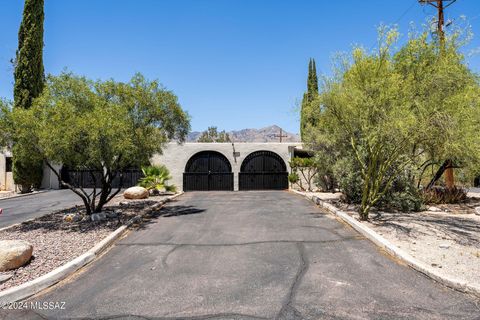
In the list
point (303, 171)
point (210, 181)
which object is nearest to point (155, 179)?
point (210, 181)

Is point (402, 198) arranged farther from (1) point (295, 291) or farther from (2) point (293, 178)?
(2) point (293, 178)

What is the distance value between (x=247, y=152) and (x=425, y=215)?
1422cm

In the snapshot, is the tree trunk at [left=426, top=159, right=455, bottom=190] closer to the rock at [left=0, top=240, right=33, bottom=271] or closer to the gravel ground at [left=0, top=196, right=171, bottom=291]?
the gravel ground at [left=0, top=196, right=171, bottom=291]

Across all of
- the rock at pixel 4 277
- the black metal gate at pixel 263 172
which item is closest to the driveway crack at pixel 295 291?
the rock at pixel 4 277

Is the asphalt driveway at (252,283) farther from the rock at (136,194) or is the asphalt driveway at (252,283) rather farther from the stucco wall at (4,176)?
the stucco wall at (4,176)

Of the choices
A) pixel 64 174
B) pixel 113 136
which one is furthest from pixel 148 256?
pixel 64 174

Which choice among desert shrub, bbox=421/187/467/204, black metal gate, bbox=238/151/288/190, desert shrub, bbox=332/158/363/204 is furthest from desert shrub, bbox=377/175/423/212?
black metal gate, bbox=238/151/288/190

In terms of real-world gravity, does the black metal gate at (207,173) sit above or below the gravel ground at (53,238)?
above

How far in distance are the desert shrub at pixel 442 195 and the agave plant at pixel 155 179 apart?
531 inches

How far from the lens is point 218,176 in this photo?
24.0m

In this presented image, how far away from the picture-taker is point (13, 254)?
603 cm

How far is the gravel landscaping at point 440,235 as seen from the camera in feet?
19.3

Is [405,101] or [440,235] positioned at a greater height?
[405,101]

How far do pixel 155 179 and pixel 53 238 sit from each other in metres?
10.8
